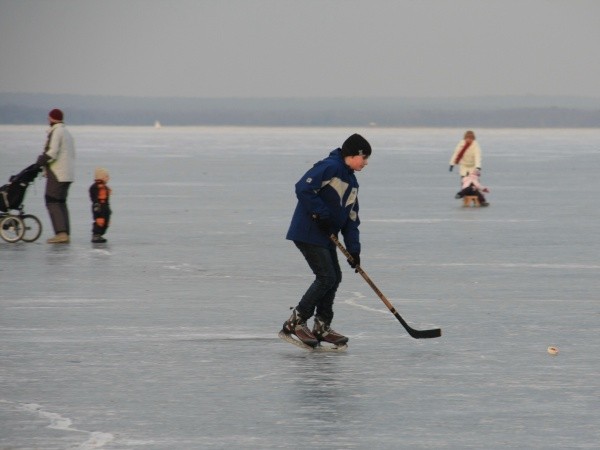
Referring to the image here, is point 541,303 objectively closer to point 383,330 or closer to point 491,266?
point 383,330

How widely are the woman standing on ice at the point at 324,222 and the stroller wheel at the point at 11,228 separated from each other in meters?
8.50

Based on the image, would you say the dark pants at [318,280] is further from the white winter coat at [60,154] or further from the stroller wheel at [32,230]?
the stroller wheel at [32,230]

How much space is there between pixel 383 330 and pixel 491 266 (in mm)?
4596

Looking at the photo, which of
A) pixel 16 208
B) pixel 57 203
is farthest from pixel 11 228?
pixel 57 203

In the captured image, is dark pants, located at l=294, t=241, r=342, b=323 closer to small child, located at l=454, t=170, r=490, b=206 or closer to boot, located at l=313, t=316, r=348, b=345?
boot, located at l=313, t=316, r=348, b=345

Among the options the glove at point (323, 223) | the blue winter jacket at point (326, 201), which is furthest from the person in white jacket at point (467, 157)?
the glove at point (323, 223)

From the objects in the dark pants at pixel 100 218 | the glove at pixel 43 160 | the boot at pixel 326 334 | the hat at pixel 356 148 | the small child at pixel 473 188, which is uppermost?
the hat at pixel 356 148

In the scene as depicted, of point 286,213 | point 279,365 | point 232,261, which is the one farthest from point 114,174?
point 279,365

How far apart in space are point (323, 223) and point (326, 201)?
0.18m

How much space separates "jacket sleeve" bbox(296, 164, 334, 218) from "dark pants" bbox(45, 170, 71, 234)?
8302 millimetres

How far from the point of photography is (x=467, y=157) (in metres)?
26.0

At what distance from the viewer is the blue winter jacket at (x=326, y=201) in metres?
9.35

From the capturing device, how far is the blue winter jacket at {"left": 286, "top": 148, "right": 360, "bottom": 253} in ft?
30.7

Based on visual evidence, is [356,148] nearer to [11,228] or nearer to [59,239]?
[59,239]
